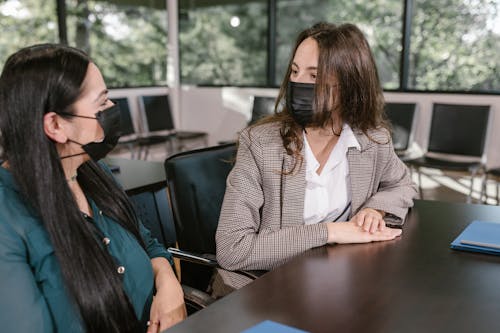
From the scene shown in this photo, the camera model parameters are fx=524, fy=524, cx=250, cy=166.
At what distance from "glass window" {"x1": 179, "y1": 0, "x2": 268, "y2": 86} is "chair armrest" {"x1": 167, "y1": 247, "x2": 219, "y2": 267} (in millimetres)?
4104

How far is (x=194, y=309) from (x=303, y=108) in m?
0.62

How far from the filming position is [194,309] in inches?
52.7

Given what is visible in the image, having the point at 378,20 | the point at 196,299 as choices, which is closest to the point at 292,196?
the point at 196,299

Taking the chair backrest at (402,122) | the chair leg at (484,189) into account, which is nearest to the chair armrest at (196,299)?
the chair leg at (484,189)

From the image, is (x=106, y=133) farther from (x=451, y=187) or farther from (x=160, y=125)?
(x=160, y=125)

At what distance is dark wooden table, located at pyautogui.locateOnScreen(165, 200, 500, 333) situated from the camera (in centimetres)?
91

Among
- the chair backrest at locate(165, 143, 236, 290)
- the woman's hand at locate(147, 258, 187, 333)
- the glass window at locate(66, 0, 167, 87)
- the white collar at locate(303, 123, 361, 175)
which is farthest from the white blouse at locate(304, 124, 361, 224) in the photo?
the glass window at locate(66, 0, 167, 87)

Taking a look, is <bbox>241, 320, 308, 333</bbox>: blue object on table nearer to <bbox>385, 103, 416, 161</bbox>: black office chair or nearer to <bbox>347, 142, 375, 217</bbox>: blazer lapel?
<bbox>347, 142, 375, 217</bbox>: blazer lapel

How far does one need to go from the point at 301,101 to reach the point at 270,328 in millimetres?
764

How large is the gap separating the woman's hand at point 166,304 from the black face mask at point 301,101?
571mm

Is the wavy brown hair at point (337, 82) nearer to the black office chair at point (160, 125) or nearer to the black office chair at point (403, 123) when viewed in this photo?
the black office chair at point (403, 123)

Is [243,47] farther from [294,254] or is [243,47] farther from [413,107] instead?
[294,254]

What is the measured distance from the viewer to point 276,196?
146 cm

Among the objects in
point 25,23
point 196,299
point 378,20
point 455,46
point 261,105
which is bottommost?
point 196,299
